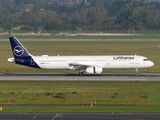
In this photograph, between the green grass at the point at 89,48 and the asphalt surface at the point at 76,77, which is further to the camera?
the green grass at the point at 89,48

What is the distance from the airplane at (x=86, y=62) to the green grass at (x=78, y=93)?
8.07 meters

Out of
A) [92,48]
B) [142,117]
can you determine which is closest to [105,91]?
[142,117]

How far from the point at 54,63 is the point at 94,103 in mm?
26090

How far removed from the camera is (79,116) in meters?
38.3

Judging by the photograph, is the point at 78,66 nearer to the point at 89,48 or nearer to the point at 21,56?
the point at 21,56

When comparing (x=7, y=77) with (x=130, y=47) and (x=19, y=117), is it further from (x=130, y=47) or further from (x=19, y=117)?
(x=130, y=47)

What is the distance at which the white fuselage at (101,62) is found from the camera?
6919cm

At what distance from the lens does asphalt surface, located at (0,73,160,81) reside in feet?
214

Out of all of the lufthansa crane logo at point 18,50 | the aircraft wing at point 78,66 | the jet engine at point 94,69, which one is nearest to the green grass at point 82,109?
the jet engine at point 94,69

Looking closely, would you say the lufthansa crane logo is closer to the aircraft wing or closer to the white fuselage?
the white fuselage

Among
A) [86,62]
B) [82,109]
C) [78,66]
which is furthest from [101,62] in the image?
[82,109]

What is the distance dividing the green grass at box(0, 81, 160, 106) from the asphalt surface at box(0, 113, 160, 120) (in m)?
6.27

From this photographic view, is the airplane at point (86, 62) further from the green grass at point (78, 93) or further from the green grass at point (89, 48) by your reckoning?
the green grass at point (89, 48)

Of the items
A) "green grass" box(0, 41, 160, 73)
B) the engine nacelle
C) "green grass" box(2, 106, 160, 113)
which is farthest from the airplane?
"green grass" box(2, 106, 160, 113)
